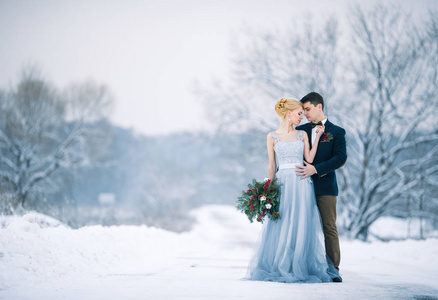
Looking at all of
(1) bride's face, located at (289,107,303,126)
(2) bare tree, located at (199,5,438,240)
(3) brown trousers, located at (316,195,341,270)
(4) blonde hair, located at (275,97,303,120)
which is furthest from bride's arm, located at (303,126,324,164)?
(2) bare tree, located at (199,5,438,240)

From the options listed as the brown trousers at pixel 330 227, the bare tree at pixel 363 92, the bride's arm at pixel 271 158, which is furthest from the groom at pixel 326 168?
the bare tree at pixel 363 92

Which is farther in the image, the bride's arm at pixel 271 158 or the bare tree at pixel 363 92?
the bare tree at pixel 363 92

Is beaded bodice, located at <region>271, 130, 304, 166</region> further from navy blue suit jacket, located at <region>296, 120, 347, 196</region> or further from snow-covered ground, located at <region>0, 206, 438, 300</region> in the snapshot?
snow-covered ground, located at <region>0, 206, 438, 300</region>

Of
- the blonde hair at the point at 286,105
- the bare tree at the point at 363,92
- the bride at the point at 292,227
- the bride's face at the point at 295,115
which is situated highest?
the bare tree at the point at 363,92

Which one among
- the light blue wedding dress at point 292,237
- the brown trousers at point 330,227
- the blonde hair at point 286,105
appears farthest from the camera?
the blonde hair at point 286,105

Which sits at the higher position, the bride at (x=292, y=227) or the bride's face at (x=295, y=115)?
the bride's face at (x=295, y=115)

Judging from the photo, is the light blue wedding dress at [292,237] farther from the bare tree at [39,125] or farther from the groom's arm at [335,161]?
the bare tree at [39,125]

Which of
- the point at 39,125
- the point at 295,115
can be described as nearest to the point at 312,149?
the point at 295,115

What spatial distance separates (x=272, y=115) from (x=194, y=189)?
1436 inches

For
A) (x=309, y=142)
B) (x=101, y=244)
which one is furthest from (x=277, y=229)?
(x=101, y=244)

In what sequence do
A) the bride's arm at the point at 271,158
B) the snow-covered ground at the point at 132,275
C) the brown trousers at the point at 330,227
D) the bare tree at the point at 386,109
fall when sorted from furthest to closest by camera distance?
the bare tree at the point at 386,109, the bride's arm at the point at 271,158, the brown trousers at the point at 330,227, the snow-covered ground at the point at 132,275

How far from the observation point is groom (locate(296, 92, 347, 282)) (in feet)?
18.6

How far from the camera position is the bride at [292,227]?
5395mm

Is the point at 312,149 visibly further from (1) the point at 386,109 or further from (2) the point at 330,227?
(1) the point at 386,109
